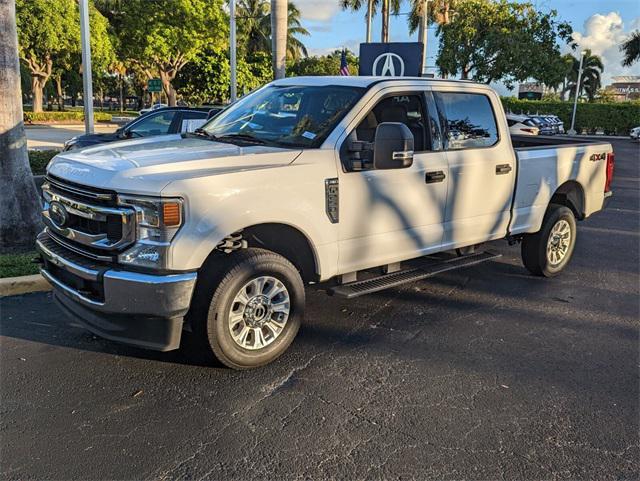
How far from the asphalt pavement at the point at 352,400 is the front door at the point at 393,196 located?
0.72 meters

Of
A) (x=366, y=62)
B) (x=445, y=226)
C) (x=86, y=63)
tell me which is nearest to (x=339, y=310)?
(x=445, y=226)

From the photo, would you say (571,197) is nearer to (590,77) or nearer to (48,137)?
(48,137)

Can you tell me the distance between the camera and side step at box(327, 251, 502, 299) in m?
4.41

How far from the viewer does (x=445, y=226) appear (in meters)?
5.14

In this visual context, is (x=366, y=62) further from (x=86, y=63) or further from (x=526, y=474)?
(x=526, y=474)

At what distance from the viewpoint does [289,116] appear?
4676 mm

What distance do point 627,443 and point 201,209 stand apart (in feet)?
9.27

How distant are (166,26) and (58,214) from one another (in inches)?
1406

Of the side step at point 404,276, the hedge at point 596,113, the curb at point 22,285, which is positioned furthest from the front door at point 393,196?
the hedge at point 596,113

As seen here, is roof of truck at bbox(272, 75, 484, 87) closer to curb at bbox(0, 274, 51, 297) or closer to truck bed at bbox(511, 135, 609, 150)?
truck bed at bbox(511, 135, 609, 150)

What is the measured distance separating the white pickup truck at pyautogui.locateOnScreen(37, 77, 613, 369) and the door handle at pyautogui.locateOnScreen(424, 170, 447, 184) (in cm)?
1

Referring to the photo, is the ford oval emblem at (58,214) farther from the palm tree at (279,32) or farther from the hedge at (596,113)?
the hedge at (596,113)

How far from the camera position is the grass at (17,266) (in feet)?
18.3

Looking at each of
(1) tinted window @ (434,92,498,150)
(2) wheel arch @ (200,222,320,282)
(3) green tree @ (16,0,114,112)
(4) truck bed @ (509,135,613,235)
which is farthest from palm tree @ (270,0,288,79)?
(3) green tree @ (16,0,114,112)
